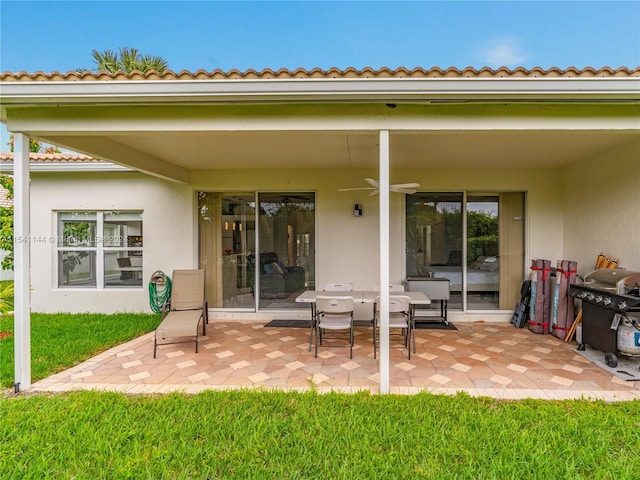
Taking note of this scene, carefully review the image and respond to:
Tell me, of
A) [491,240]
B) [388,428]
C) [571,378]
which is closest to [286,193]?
[491,240]

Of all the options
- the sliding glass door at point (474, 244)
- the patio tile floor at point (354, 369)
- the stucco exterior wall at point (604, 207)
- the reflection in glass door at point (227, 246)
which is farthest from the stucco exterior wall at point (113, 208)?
the stucco exterior wall at point (604, 207)

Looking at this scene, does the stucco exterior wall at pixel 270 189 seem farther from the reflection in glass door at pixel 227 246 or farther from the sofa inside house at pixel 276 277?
the sofa inside house at pixel 276 277

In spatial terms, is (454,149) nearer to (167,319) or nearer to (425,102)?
(425,102)

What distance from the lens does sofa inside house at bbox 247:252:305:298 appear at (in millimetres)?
6504

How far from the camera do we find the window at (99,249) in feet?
22.2

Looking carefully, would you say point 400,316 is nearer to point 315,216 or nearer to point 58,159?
point 315,216

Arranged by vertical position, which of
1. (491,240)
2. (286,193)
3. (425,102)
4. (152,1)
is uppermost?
(152,1)

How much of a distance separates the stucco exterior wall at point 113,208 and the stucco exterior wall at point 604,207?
749 cm

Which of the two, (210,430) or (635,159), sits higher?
(635,159)

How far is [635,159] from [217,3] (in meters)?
11.6

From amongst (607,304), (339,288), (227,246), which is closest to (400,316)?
(339,288)

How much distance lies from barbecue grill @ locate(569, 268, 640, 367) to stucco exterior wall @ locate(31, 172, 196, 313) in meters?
6.84

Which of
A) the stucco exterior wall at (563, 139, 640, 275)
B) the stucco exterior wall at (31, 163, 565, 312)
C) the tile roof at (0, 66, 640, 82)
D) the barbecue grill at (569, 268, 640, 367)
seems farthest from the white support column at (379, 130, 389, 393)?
the stucco exterior wall at (563, 139, 640, 275)

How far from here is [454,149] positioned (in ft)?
15.9
